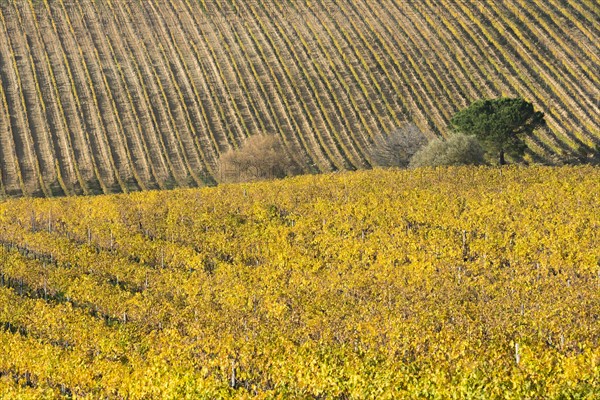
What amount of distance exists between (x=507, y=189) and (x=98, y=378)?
2829cm

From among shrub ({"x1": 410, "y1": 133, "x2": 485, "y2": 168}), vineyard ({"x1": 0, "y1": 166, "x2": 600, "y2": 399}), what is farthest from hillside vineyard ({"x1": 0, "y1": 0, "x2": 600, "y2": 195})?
vineyard ({"x1": 0, "y1": 166, "x2": 600, "y2": 399})

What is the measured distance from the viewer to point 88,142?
77625mm

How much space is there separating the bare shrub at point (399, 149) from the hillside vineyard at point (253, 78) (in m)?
2.05

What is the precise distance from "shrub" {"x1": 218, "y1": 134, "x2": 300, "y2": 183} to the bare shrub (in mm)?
7257

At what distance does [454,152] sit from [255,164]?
54.6ft

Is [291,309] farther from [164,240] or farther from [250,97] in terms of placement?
[250,97]

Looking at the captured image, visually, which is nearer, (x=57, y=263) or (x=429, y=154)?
(x=57, y=263)

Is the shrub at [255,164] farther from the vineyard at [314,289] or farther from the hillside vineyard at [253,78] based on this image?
the vineyard at [314,289]

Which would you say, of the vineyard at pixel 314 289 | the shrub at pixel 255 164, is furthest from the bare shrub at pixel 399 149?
the vineyard at pixel 314 289

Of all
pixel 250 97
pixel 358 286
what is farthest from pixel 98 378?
pixel 250 97

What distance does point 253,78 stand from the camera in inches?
3492

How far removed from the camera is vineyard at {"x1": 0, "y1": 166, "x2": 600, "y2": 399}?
1041 inches

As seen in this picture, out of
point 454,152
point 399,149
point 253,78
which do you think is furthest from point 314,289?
point 253,78

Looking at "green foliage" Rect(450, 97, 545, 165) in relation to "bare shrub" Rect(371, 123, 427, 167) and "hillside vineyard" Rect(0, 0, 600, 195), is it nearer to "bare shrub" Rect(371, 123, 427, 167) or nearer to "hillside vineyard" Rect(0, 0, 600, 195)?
"bare shrub" Rect(371, 123, 427, 167)
